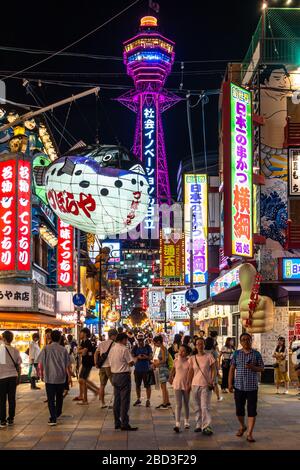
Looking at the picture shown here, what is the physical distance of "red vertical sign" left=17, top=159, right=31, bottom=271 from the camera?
26.2m

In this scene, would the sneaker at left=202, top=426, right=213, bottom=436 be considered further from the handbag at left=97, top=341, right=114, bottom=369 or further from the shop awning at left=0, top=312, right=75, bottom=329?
the shop awning at left=0, top=312, right=75, bottom=329

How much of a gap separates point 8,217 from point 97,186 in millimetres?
11607

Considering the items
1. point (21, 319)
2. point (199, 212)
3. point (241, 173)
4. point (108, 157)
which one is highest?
point (199, 212)

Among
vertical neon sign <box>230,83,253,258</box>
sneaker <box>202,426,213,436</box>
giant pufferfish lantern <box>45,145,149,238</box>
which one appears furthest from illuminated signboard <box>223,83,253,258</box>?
sneaker <box>202,426,213,436</box>

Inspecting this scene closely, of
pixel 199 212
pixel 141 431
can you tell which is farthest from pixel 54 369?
pixel 199 212

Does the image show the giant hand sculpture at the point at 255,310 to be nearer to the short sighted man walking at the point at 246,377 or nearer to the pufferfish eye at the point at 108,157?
the pufferfish eye at the point at 108,157

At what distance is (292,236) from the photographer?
27.1m

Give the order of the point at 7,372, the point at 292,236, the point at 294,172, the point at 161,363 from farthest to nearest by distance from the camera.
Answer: the point at 294,172
the point at 292,236
the point at 161,363
the point at 7,372

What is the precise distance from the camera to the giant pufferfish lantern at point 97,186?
15086 millimetres

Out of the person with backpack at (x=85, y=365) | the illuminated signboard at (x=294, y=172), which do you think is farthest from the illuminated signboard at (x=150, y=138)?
the person with backpack at (x=85, y=365)

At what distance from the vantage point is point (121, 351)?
15.1m

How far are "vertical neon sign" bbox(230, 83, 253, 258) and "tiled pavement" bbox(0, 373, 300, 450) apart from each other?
281 inches

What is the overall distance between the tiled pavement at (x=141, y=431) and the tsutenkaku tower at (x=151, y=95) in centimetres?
9358

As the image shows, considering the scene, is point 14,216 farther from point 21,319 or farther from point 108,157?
point 108,157
